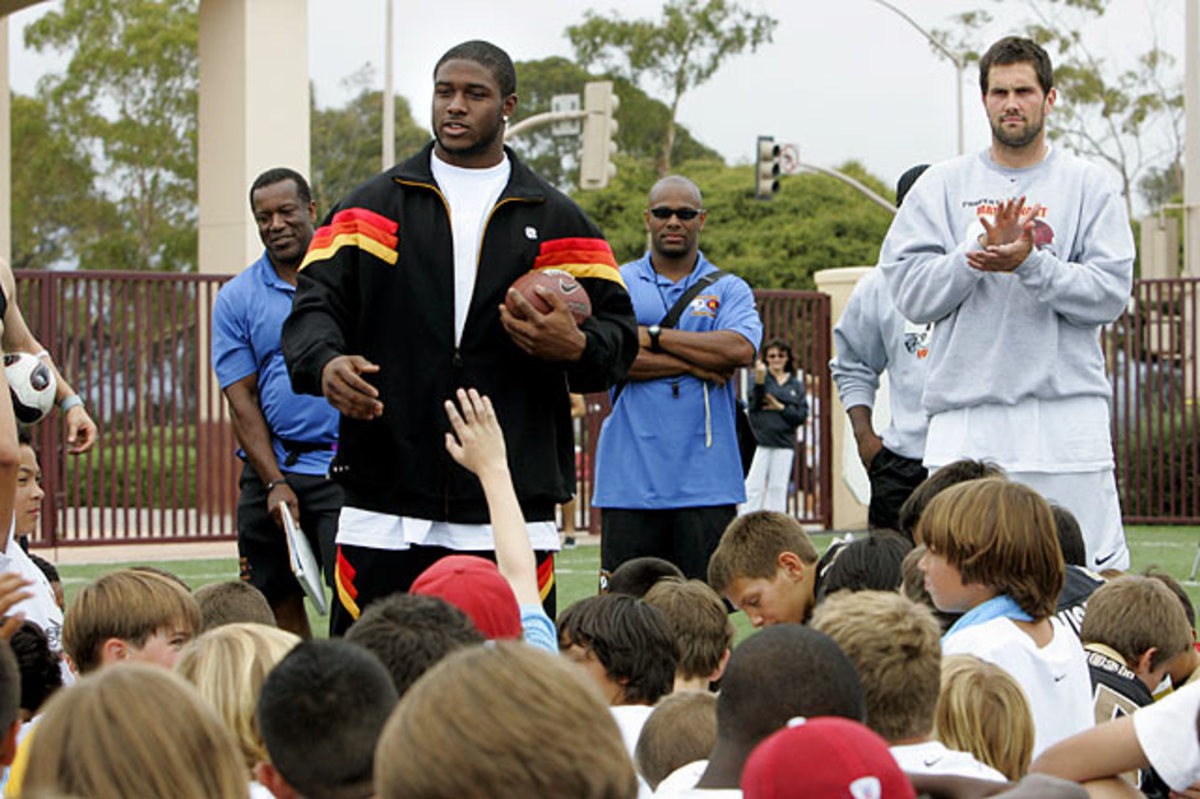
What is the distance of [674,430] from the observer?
25.0 feet

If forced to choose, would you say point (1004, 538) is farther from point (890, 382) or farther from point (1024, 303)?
point (890, 382)

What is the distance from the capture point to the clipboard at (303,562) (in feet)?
22.3

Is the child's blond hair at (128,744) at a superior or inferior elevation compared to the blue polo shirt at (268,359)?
inferior

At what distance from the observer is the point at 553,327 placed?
489 cm

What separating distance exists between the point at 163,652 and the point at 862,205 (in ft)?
168

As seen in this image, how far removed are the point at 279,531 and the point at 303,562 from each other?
1.65ft

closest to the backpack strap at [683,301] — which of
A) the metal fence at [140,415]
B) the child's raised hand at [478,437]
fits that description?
the child's raised hand at [478,437]

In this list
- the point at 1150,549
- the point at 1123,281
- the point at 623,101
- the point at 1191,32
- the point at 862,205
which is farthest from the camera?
the point at 623,101

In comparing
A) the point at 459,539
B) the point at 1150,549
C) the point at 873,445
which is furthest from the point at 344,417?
the point at 1150,549

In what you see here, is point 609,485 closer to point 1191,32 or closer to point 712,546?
point 712,546

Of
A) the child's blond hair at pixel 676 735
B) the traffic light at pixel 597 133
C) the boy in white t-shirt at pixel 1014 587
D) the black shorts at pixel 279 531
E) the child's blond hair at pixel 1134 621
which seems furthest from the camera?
the traffic light at pixel 597 133

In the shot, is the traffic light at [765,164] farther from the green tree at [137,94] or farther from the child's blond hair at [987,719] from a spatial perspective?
the child's blond hair at [987,719]

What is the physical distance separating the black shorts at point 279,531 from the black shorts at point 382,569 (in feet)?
6.18

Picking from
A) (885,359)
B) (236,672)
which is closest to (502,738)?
(236,672)
